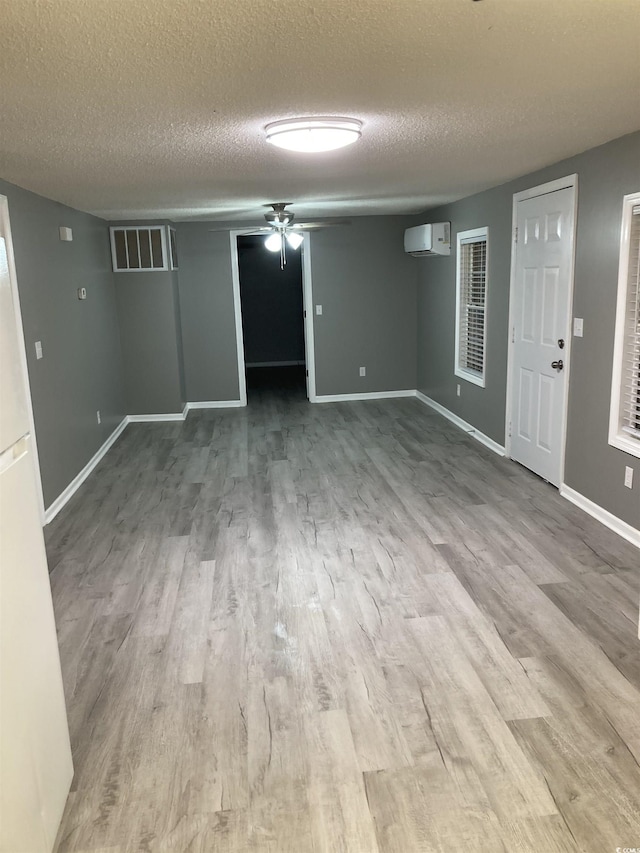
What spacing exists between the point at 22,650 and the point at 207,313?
6.57m

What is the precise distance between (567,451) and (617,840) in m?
2.98

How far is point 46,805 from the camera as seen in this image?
5.92 ft

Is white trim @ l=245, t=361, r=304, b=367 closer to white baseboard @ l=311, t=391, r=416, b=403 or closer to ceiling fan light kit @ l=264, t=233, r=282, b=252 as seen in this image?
white baseboard @ l=311, t=391, r=416, b=403

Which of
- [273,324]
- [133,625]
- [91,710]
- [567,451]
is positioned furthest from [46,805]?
[273,324]

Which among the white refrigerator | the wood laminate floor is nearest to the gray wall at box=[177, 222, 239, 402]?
the wood laminate floor

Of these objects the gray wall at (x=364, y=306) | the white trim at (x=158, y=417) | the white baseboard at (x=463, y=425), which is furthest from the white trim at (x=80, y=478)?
the white baseboard at (x=463, y=425)

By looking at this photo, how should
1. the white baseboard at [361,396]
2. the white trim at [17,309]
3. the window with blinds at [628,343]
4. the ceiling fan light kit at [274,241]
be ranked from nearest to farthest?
the window with blinds at [628,343] < the white trim at [17,309] < the ceiling fan light kit at [274,241] < the white baseboard at [361,396]

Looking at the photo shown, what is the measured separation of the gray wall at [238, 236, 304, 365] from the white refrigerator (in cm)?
926

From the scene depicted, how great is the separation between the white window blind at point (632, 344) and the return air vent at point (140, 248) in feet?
16.6

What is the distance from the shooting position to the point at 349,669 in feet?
8.87

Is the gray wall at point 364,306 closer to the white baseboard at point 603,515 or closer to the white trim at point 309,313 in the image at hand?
the white trim at point 309,313

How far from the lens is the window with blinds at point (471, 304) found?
610cm

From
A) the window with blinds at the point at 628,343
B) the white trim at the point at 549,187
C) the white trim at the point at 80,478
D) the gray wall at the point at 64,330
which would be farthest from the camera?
the white trim at the point at 80,478

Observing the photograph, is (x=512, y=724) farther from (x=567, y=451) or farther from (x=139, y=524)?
(x=139, y=524)
